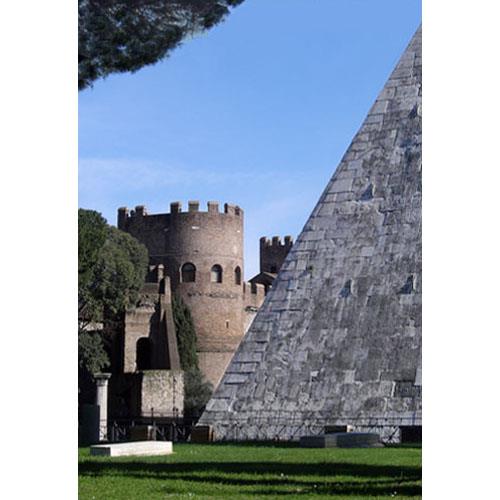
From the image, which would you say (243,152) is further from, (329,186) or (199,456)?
(329,186)

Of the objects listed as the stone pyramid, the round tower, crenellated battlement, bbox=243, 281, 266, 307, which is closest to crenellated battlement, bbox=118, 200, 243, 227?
the round tower

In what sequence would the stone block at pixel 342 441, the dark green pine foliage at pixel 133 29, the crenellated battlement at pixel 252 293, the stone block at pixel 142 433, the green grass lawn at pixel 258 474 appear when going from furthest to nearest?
the crenellated battlement at pixel 252 293 < the stone block at pixel 142 433 < the stone block at pixel 342 441 < the dark green pine foliage at pixel 133 29 < the green grass lawn at pixel 258 474

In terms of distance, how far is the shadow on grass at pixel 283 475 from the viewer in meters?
3.92

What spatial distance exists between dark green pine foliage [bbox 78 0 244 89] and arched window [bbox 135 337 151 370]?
22338mm

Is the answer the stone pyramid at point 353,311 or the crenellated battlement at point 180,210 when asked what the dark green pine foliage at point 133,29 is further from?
the crenellated battlement at point 180,210

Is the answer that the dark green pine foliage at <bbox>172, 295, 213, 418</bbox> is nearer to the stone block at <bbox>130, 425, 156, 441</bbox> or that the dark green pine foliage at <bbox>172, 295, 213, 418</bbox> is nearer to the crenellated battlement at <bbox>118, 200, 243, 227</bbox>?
the crenellated battlement at <bbox>118, 200, 243, 227</bbox>

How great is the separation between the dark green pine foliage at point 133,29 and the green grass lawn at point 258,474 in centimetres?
184

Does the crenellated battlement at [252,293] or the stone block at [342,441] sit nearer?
the stone block at [342,441]

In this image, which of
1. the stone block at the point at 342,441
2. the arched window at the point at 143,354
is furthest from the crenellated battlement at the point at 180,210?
the stone block at the point at 342,441

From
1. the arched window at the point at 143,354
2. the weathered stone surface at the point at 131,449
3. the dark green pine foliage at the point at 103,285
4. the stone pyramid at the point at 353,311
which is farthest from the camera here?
the arched window at the point at 143,354

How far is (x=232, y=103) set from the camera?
15.6ft

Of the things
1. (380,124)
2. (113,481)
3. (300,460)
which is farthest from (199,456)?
(380,124)

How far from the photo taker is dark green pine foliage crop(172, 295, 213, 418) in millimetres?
25531
